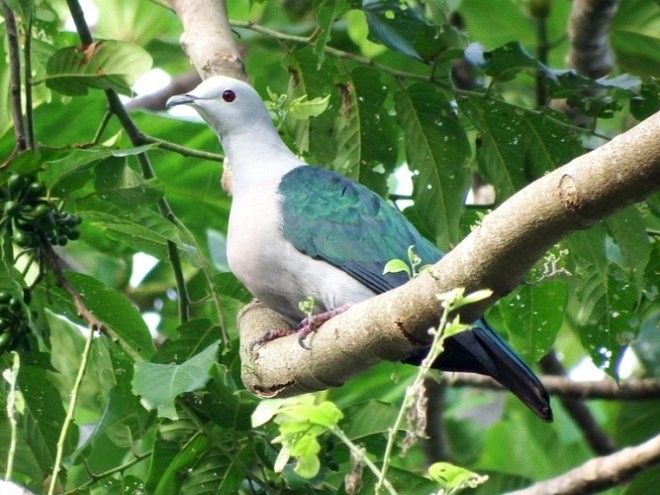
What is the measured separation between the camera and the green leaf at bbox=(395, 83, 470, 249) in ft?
12.7

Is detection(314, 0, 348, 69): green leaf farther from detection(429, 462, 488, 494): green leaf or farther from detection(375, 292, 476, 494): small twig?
detection(429, 462, 488, 494): green leaf

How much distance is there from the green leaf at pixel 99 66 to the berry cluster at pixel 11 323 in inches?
31.0

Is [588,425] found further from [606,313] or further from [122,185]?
[122,185]

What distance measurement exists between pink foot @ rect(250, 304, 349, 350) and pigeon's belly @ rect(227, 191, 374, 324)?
9cm

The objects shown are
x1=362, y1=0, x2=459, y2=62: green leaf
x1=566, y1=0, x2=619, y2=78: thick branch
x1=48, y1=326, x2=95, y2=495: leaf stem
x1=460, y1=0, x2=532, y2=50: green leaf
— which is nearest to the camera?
x1=48, y1=326, x2=95, y2=495: leaf stem

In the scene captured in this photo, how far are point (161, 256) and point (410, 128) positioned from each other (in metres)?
0.87

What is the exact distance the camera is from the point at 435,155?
397 cm

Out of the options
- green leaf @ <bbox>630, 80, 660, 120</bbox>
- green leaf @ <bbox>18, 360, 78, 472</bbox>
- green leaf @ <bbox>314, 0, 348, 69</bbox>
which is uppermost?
green leaf @ <bbox>314, 0, 348, 69</bbox>

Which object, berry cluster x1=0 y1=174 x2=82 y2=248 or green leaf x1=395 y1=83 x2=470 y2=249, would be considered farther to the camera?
green leaf x1=395 y1=83 x2=470 y2=249

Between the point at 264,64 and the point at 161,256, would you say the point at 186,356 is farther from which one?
the point at 264,64

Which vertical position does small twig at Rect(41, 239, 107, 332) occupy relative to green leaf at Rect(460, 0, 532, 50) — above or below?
above

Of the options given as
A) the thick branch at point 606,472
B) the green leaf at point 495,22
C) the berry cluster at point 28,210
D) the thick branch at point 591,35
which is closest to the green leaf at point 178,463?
the berry cluster at point 28,210

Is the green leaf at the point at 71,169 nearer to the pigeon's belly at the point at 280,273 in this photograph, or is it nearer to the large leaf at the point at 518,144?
the pigeon's belly at the point at 280,273

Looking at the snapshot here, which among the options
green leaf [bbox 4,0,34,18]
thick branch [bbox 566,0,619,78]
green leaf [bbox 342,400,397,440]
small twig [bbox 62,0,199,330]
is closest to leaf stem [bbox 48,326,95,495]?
small twig [bbox 62,0,199,330]
